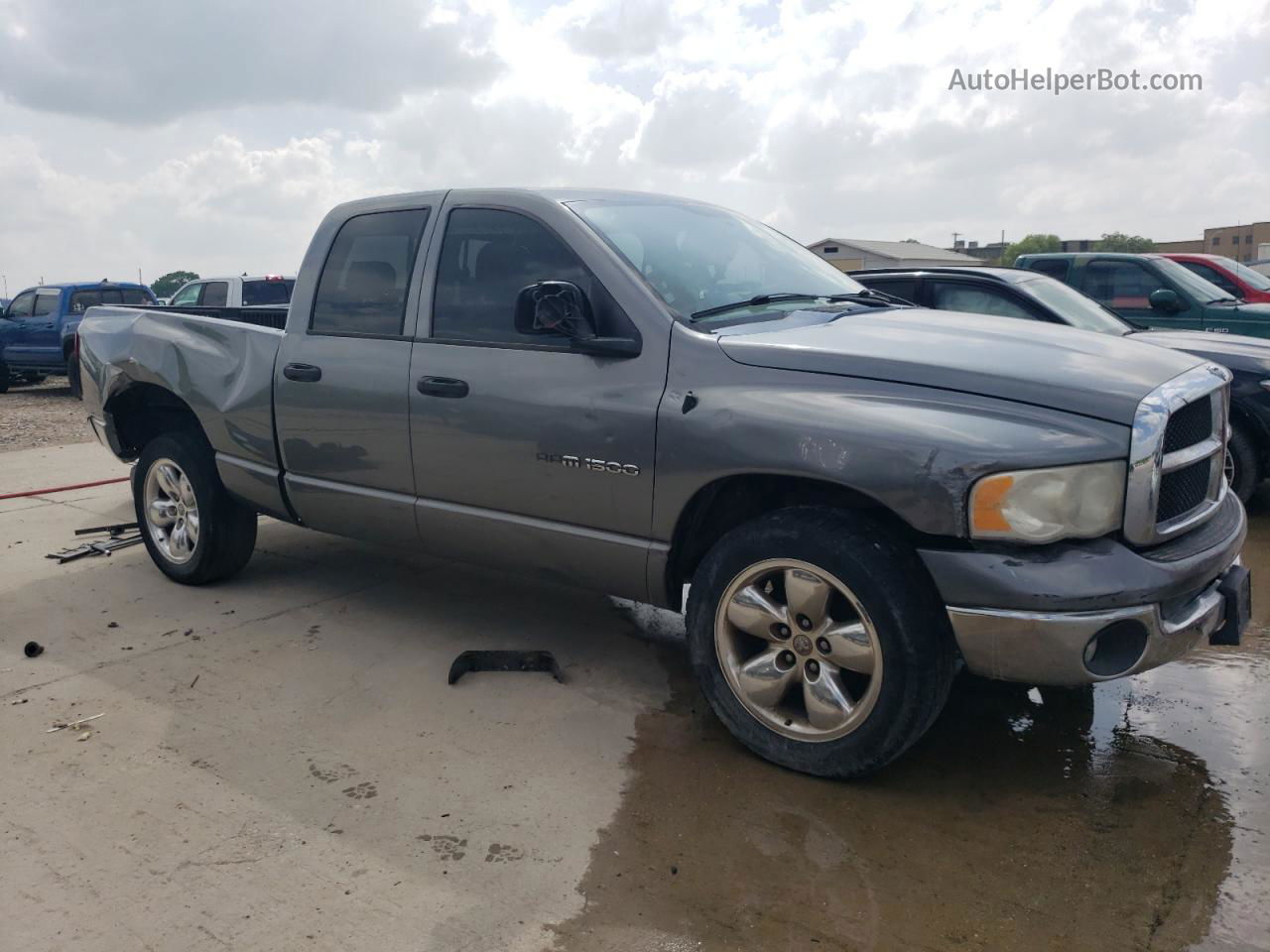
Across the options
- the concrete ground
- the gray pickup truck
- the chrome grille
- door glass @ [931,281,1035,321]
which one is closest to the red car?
door glass @ [931,281,1035,321]

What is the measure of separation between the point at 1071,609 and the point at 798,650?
2.72ft

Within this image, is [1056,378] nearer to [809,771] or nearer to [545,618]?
[809,771]

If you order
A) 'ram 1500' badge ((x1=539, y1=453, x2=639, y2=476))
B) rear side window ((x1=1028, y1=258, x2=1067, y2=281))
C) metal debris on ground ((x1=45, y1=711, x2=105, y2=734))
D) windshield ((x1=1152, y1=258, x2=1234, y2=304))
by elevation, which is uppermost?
rear side window ((x1=1028, y1=258, x2=1067, y2=281))

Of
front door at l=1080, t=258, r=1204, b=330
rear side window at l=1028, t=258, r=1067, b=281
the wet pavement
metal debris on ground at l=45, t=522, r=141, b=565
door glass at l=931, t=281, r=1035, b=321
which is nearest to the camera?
the wet pavement

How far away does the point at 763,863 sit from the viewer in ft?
9.45

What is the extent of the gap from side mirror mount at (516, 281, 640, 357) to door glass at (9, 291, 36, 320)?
55.1ft

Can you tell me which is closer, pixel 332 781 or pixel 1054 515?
pixel 1054 515

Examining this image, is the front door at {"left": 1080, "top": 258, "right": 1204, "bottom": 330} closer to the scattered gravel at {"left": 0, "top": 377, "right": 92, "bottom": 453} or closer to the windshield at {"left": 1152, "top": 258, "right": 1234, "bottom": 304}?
the windshield at {"left": 1152, "top": 258, "right": 1234, "bottom": 304}

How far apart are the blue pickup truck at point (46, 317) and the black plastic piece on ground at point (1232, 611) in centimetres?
1726

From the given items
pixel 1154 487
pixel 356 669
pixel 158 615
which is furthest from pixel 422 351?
pixel 1154 487

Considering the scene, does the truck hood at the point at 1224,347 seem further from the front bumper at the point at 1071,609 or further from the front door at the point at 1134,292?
the front bumper at the point at 1071,609

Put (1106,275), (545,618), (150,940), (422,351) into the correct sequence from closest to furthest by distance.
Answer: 1. (150,940)
2. (422,351)
3. (545,618)
4. (1106,275)

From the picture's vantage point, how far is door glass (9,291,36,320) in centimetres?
1727

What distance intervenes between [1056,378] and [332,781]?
2.56 metres
